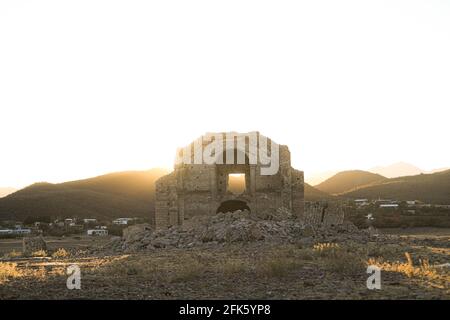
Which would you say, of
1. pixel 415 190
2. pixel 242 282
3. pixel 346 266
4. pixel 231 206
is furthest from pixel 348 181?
pixel 242 282

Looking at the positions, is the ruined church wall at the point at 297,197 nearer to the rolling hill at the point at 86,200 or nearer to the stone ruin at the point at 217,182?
the stone ruin at the point at 217,182

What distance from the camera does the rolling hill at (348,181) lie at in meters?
93.5

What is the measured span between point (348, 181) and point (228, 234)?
7973cm

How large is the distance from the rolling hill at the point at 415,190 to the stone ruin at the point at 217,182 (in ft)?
153

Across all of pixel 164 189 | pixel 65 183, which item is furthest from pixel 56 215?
pixel 164 189

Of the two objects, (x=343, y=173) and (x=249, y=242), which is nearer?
(x=249, y=242)

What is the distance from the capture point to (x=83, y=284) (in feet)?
34.4

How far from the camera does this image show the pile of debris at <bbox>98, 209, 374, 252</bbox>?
2089 centimetres

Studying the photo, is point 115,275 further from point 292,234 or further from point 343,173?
point 343,173

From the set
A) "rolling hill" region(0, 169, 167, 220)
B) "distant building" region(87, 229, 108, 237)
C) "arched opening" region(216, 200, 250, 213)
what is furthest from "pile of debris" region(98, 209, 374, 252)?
"rolling hill" region(0, 169, 167, 220)

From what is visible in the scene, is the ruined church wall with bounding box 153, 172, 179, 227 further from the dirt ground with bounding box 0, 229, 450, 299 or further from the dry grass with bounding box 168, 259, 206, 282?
the dry grass with bounding box 168, 259, 206, 282

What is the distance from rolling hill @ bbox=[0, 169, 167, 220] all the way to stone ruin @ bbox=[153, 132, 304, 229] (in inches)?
1432

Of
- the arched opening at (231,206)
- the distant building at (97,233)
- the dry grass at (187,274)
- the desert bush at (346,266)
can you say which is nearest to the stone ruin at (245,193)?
the arched opening at (231,206)
